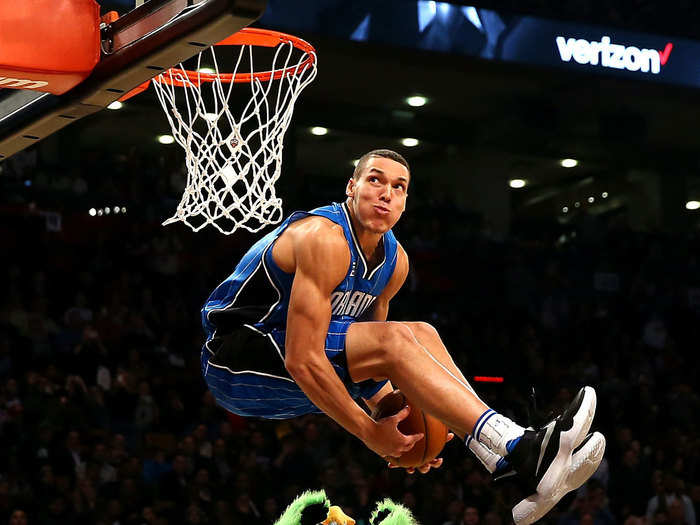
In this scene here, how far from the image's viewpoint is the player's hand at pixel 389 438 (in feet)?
15.3

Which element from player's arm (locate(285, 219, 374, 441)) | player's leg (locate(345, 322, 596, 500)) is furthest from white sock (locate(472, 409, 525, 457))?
player's arm (locate(285, 219, 374, 441))

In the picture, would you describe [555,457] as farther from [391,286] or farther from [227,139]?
[227,139]

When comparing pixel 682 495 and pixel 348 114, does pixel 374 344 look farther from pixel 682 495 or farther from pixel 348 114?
pixel 348 114

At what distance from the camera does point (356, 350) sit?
186 inches

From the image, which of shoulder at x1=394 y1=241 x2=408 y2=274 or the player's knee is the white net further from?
the player's knee

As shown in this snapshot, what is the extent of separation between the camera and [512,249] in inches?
616

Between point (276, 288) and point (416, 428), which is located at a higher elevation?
point (276, 288)

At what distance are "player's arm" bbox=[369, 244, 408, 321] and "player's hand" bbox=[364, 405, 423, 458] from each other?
0.71 meters

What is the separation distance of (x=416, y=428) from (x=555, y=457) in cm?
74

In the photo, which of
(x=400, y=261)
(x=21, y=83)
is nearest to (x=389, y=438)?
(x=400, y=261)

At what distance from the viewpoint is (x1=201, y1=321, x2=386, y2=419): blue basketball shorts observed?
4.82 m

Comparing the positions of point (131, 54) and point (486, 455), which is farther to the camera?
point (486, 455)

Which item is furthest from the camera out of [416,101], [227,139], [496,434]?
[416,101]

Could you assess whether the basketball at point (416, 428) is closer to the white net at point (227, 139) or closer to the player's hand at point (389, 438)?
the player's hand at point (389, 438)
